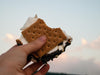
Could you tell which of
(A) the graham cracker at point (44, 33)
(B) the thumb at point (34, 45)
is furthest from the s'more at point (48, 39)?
(B) the thumb at point (34, 45)

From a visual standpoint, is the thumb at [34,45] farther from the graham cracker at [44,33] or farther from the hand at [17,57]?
the graham cracker at [44,33]

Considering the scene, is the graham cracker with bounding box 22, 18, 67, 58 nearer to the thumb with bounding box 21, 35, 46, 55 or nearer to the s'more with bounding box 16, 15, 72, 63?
the s'more with bounding box 16, 15, 72, 63

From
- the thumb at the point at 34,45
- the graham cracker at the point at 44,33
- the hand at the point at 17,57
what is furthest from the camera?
the graham cracker at the point at 44,33

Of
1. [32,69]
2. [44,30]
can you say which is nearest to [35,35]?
[44,30]

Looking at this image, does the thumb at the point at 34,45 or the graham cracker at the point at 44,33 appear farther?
the graham cracker at the point at 44,33

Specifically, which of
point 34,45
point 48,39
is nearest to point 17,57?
point 34,45

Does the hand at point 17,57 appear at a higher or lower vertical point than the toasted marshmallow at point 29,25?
lower
